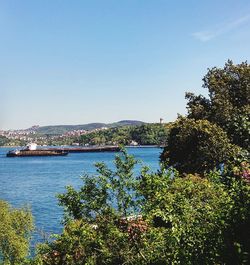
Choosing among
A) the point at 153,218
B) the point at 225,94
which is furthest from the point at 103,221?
the point at 225,94

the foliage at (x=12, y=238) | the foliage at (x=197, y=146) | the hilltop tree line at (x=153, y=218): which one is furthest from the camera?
the foliage at (x=197, y=146)

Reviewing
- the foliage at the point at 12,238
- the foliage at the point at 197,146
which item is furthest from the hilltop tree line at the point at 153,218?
the foliage at the point at 197,146

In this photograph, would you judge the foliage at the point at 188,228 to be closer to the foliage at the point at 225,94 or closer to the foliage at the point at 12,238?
the foliage at the point at 12,238

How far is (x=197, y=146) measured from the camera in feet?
122

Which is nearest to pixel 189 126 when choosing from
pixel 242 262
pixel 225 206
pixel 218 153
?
pixel 218 153

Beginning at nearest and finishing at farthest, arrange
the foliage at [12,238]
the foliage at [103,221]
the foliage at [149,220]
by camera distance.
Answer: the foliage at [149,220] → the foliage at [103,221] → the foliage at [12,238]

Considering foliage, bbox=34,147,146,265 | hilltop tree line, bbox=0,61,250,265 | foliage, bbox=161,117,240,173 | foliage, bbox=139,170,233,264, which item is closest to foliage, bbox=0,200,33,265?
hilltop tree line, bbox=0,61,250,265

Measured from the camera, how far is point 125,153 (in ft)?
59.3

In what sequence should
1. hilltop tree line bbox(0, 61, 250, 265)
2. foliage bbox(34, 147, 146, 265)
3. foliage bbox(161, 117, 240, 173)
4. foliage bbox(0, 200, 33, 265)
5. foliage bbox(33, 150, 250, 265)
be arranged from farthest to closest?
foliage bbox(161, 117, 240, 173), foliage bbox(0, 200, 33, 265), foliage bbox(34, 147, 146, 265), foliage bbox(33, 150, 250, 265), hilltop tree line bbox(0, 61, 250, 265)

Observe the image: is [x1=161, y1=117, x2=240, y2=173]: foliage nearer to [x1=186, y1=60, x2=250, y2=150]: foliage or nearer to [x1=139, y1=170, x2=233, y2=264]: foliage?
[x1=186, y1=60, x2=250, y2=150]: foliage

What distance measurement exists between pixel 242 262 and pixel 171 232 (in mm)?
3167

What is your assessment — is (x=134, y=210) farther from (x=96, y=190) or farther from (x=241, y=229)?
(x=241, y=229)

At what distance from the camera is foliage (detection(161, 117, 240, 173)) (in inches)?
1420

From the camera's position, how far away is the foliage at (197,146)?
36.1m
